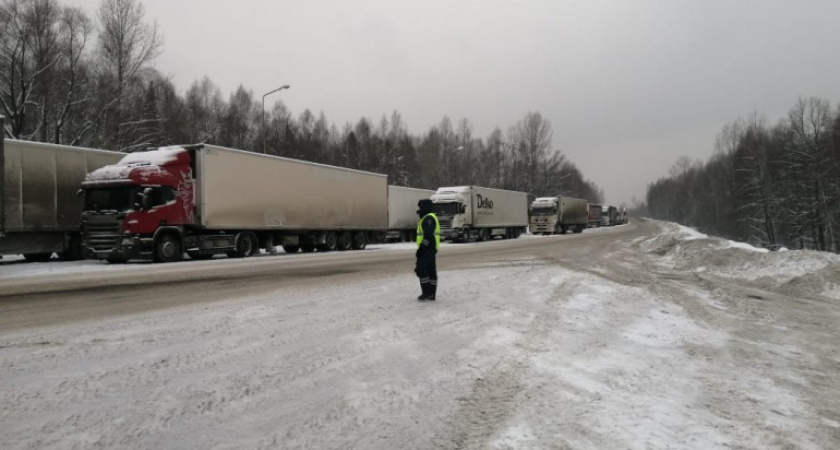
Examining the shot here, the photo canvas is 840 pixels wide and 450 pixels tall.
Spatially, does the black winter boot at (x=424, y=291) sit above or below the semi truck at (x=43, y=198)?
below

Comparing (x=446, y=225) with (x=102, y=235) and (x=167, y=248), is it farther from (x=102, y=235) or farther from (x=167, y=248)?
(x=102, y=235)

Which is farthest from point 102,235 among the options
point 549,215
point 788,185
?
point 788,185

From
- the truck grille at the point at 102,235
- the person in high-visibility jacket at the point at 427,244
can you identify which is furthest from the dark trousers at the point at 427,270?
the truck grille at the point at 102,235

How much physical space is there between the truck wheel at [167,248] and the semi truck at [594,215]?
63026 millimetres

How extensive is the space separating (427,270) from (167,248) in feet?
44.1

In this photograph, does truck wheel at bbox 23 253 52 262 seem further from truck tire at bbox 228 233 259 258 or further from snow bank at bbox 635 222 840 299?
snow bank at bbox 635 222 840 299

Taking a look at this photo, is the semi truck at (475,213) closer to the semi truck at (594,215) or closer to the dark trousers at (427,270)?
the dark trousers at (427,270)

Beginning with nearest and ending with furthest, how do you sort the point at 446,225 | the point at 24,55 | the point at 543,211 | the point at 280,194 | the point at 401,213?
the point at 280,194 < the point at 24,55 < the point at 446,225 < the point at 401,213 < the point at 543,211

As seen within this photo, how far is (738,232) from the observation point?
73.5m

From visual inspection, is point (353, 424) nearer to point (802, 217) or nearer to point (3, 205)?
point (3, 205)

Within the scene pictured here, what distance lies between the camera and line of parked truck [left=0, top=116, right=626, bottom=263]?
17906mm

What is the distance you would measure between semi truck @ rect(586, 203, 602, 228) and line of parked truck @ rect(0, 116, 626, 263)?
181 ft

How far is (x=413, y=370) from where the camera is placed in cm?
503

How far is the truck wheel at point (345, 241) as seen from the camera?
27094mm
